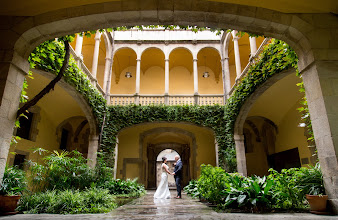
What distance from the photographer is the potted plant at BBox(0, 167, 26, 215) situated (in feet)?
10.5

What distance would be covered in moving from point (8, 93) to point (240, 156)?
26.2 feet

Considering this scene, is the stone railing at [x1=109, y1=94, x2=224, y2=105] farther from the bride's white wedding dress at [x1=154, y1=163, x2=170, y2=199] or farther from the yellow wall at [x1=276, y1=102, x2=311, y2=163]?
the bride's white wedding dress at [x1=154, y1=163, x2=170, y2=199]

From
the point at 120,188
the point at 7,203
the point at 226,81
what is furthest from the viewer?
the point at 226,81

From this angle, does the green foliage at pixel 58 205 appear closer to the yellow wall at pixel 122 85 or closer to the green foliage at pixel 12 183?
Result: the green foliage at pixel 12 183

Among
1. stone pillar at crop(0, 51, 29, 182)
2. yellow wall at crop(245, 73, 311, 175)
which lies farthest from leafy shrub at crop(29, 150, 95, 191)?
yellow wall at crop(245, 73, 311, 175)

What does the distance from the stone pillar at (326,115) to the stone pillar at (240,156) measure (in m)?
5.84

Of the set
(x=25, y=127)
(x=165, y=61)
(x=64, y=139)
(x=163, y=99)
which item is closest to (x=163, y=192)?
(x=163, y=99)

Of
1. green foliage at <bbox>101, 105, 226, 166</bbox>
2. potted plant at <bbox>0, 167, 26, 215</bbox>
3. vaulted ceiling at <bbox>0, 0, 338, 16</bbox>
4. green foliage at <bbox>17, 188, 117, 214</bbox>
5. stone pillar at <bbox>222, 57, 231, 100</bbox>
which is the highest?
stone pillar at <bbox>222, 57, 231, 100</bbox>

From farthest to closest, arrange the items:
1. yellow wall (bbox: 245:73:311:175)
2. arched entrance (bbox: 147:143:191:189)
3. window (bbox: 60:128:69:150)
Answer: arched entrance (bbox: 147:143:191:189)
window (bbox: 60:128:69:150)
yellow wall (bbox: 245:73:311:175)

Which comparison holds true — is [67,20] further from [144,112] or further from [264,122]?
[264,122]

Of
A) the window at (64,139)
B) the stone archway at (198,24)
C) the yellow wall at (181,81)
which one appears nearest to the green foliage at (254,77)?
the stone archway at (198,24)

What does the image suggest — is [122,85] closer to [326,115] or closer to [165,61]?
[165,61]

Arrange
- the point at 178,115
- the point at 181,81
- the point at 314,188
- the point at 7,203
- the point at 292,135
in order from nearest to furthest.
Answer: the point at 7,203, the point at 314,188, the point at 292,135, the point at 178,115, the point at 181,81

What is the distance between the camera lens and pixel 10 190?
347cm
